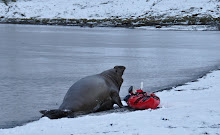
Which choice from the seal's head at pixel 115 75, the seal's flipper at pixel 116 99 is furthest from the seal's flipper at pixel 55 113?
the seal's head at pixel 115 75

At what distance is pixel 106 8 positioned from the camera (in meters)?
124

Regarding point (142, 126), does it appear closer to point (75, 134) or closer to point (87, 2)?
point (75, 134)

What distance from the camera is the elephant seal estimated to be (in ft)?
28.1

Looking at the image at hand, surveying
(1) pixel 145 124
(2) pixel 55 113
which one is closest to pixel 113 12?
(2) pixel 55 113

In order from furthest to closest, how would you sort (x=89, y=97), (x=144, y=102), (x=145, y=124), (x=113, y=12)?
(x=113, y=12) < (x=89, y=97) < (x=144, y=102) < (x=145, y=124)

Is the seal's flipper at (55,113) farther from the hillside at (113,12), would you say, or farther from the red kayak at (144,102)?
the hillside at (113,12)

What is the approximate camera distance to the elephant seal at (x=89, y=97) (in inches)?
338

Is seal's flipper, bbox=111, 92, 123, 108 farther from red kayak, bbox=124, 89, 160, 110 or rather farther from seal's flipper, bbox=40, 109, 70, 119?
seal's flipper, bbox=40, 109, 70, 119

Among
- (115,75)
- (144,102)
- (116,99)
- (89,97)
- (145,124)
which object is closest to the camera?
(145,124)

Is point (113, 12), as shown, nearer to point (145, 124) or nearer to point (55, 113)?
point (55, 113)

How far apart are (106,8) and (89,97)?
384 feet

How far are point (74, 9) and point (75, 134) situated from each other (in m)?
124

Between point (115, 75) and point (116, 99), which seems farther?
point (115, 75)

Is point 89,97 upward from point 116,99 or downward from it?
upward
